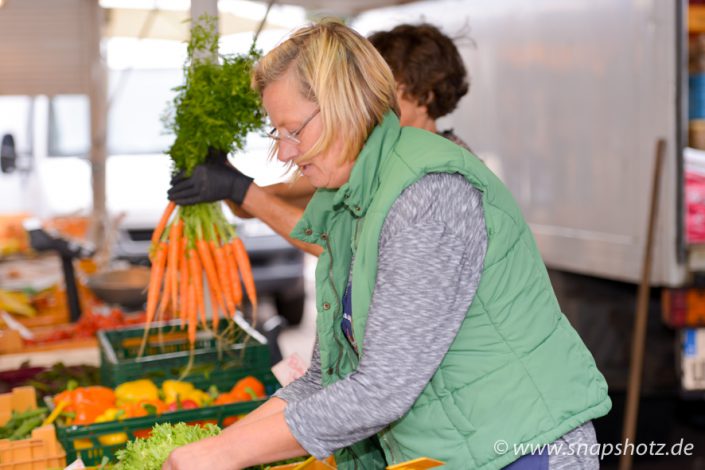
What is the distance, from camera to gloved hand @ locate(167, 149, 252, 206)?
2.72 m

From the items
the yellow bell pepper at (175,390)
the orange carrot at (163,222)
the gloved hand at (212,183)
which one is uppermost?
the gloved hand at (212,183)

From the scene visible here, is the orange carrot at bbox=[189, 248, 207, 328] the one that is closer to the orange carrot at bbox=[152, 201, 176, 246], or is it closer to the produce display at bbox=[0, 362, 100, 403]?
the orange carrot at bbox=[152, 201, 176, 246]

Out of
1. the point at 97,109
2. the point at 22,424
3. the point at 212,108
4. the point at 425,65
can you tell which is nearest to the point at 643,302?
the point at 425,65

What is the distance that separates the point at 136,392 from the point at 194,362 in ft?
0.92

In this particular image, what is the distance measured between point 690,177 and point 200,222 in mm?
2607

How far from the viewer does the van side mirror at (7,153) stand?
5.43 meters

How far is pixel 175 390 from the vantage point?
300cm

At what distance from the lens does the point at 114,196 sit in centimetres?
921

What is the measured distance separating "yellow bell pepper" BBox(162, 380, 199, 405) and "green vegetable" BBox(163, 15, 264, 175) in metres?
0.68

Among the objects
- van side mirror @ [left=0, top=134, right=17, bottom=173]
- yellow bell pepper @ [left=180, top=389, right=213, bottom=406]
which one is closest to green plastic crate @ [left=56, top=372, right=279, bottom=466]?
yellow bell pepper @ [left=180, top=389, right=213, bottom=406]

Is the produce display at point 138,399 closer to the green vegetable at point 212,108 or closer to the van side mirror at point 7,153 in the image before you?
the green vegetable at point 212,108

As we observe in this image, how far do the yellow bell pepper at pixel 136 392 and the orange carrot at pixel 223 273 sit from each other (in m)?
0.35

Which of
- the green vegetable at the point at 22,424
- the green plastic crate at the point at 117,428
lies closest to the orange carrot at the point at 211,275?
the green plastic crate at the point at 117,428

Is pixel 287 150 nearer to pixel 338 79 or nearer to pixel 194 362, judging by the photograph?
pixel 338 79
